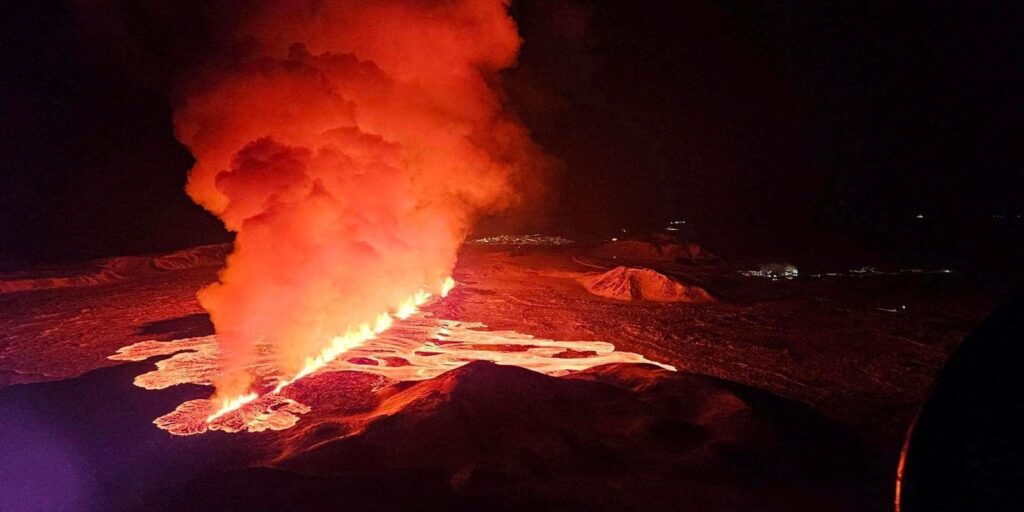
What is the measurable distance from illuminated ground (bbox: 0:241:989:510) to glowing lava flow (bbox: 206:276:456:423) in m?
0.33

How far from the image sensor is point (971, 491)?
2355mm

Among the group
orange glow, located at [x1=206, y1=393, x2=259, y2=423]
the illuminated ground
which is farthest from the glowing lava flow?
the illuminated ground

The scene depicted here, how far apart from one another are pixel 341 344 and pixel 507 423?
211 inches

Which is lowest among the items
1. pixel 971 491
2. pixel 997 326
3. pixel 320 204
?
pixel 971 491

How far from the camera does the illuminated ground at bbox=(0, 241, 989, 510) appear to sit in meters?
5.02

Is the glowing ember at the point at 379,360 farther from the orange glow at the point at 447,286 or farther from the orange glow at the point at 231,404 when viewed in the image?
the orange glow at the point at 447,286

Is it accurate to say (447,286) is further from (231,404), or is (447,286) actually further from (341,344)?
(231,404)

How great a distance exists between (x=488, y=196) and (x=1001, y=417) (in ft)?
67.7

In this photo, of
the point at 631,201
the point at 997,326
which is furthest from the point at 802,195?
the point at 997,326

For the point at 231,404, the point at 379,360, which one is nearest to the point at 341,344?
the point at 379,360

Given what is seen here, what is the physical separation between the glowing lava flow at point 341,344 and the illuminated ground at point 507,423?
0.33 metres

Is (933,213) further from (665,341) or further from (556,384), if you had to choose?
(556,384)

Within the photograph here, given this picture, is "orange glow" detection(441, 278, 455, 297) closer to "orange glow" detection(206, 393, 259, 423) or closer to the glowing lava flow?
the glowing lava flow

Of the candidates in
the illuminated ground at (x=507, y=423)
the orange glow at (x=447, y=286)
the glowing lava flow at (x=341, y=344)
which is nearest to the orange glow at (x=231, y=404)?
the glowing lava flow at (x=341, y=344)
